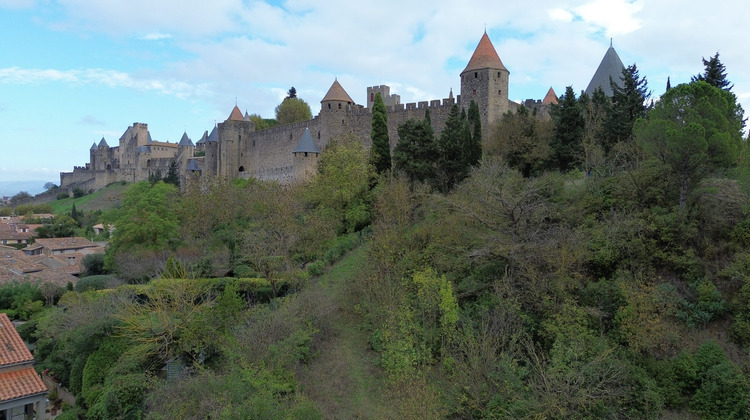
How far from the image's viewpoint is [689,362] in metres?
11.7

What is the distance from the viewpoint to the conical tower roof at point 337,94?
3747cm

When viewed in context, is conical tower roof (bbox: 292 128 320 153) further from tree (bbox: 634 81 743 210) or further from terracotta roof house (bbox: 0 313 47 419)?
tree (bbox: 634 81 743 210)

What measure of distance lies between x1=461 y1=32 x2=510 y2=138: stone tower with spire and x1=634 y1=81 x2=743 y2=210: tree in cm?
1399

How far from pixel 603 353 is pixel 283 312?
Result: 375 inches

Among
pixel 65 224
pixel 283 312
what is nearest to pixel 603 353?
pixel 283 312

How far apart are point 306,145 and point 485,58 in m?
14.5

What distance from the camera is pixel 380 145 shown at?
98.1 feet

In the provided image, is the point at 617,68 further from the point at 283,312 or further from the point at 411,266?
the point at 283,312

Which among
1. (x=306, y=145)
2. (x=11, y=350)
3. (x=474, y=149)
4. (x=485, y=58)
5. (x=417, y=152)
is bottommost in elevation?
(x=11, y=350)

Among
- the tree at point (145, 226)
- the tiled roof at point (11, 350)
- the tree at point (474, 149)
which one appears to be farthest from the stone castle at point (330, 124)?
the tiled roof at point (11, 350)

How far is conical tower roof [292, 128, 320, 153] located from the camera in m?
37.1

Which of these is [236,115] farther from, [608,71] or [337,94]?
[608,71]

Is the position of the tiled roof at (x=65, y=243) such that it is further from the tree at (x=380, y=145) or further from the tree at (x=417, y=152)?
the tree at (x=417, y=152)

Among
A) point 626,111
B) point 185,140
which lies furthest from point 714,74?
point 185,140
